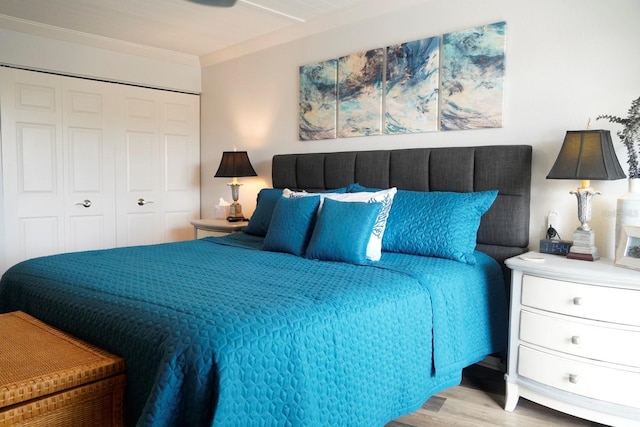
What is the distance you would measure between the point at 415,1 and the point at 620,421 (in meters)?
2.65

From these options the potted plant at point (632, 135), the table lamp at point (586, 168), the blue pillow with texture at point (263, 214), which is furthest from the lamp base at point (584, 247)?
the blue pillow with texture at point (263, 214)

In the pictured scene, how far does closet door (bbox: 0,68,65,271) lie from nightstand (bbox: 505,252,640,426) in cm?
373

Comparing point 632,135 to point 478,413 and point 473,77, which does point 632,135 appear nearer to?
point 473,77

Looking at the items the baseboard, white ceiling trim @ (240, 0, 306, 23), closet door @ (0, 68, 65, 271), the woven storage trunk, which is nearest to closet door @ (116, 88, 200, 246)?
closet door @ (0, 68, 65, 271)

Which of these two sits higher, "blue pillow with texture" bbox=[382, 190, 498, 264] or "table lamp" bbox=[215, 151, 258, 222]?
"table lamp" bbox=[215, 151, 258, 222]

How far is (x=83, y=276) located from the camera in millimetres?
2057

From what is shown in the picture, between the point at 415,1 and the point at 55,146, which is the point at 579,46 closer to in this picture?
the point at 415,1

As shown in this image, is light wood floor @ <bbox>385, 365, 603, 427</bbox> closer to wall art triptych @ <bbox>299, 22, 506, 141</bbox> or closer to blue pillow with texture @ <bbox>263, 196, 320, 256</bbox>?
blue pillow with texture @ <bbox>263, 196, 320, 256</bbox>

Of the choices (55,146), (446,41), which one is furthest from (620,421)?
(55,146)

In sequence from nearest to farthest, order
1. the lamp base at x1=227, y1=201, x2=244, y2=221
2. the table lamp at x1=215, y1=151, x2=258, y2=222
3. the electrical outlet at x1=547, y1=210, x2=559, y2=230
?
the electrical outlet at x1=547, y1=210, x2=559, y2=230 < the table lamp at x1=215, y1=151, x2=258, y2=222 < the lamp base at x1=227, y1=201, x2=244, y2=221

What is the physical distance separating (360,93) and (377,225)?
1.36m

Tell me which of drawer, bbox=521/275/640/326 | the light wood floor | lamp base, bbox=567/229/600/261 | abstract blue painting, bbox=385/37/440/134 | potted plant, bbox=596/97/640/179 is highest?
abstract blue painting, bbox=385/37/440/134

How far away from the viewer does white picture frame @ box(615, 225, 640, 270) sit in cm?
206

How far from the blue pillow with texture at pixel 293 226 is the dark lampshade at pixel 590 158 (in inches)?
51.1
